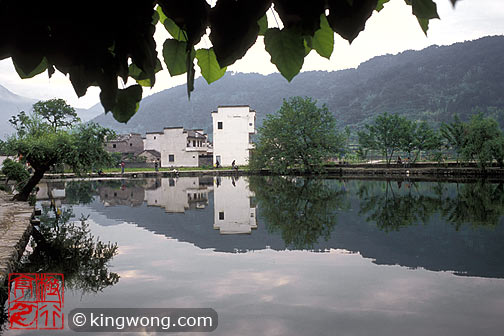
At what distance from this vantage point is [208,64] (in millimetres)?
799

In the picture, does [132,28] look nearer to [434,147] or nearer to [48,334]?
[48,334]

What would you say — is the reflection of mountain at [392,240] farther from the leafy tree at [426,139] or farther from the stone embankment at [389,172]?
the leafy tree at [426,139]

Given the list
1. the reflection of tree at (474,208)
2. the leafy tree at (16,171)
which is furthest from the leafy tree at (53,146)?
the reflection of tree at (474,208)

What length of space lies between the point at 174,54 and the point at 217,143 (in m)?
44.6

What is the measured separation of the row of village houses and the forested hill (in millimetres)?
19820

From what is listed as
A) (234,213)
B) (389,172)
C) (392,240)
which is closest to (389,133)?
(389,172)

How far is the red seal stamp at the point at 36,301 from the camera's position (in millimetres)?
4426

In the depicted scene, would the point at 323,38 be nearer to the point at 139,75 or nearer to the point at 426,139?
the point at 139,75

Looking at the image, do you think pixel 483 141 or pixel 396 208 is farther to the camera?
pixel 483 141

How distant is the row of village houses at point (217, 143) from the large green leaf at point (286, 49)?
4281 centimetres

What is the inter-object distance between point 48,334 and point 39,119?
12.0 metres

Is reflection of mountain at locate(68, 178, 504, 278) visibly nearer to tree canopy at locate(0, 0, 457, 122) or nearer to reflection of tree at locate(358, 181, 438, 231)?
reflection of tree at locate(358, 181, 438, 231)

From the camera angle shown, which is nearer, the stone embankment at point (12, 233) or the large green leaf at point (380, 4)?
the large green leaf at point (380, 4)

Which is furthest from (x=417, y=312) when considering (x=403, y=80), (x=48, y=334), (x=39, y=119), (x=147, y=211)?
(x=403, y=80)
